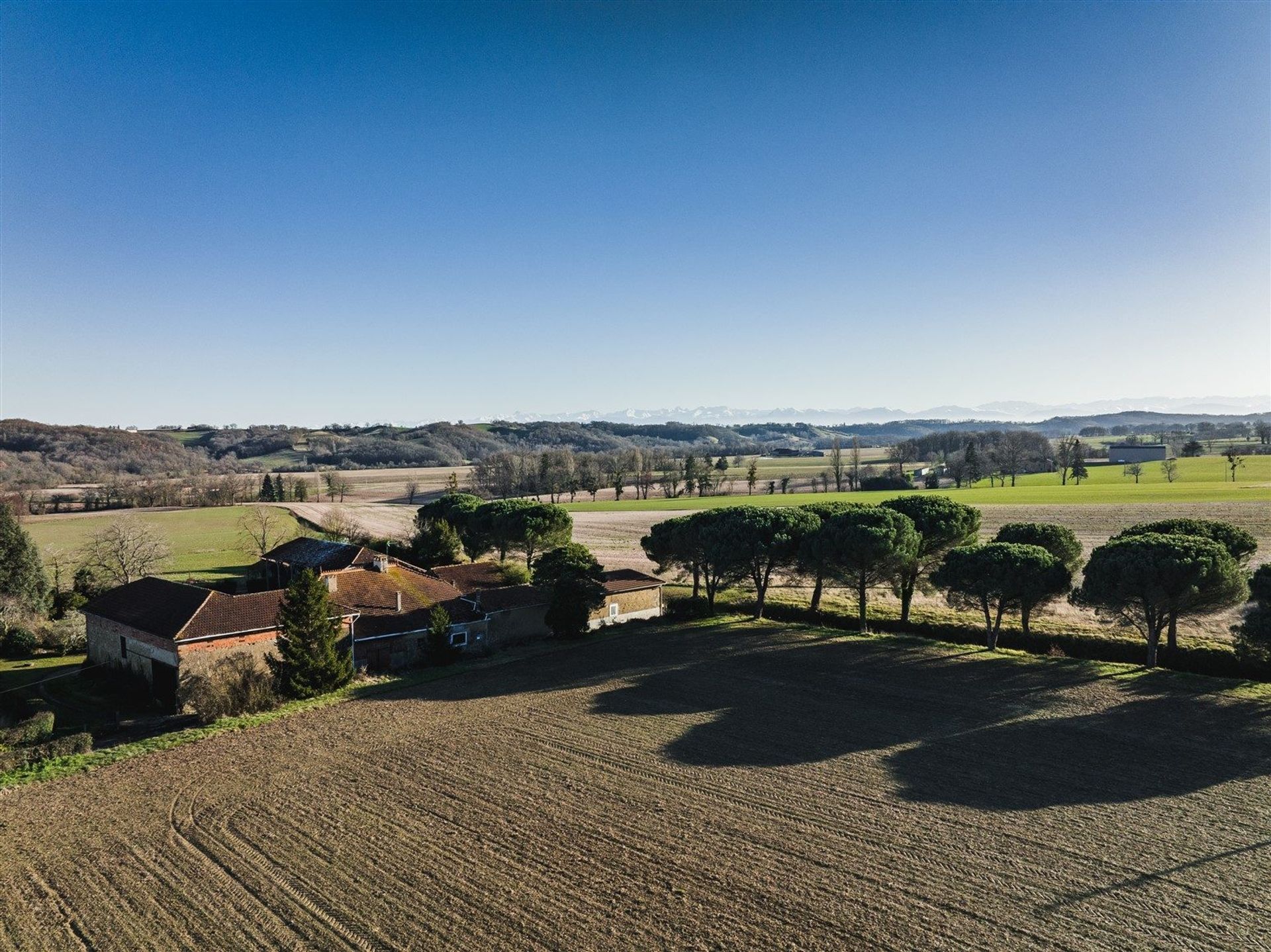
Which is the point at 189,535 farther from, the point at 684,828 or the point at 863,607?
the point at 684,828

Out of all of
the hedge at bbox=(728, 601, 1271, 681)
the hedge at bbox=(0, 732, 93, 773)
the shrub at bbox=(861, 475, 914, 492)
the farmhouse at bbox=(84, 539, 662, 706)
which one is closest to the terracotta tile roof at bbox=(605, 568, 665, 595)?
the farmhouse at bbox=(84, 539, 662, 706)

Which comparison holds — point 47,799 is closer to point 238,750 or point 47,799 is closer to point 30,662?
point 238,750

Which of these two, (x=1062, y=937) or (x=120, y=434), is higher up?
(x=120, y=434)

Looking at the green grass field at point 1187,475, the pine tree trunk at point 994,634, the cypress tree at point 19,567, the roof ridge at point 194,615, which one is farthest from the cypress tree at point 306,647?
the green grass field at point 1187,475

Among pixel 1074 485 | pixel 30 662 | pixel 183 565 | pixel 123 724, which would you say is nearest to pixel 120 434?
pixel 183 565

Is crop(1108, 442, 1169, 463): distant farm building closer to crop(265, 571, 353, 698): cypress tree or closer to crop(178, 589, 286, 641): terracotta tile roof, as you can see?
crop(265, 571, 353, 698): cypress tree

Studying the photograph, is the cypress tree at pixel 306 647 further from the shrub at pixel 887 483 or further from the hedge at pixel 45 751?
the shrub at pixel 887 483
